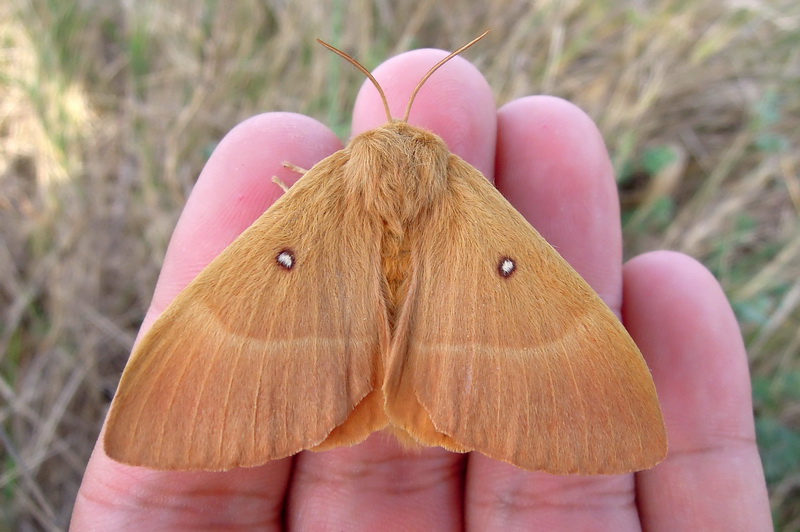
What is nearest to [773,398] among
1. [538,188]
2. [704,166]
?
[704,166]

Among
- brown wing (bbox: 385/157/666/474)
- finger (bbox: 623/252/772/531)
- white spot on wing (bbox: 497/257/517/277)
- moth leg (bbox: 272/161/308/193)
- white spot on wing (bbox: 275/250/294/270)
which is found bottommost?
finger (bbox: 623/252/772/531)

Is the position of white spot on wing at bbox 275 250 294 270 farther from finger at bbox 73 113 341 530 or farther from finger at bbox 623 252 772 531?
finger at bbox 623 252 772 531

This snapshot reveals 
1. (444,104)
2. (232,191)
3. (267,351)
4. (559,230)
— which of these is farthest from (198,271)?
(559,230)

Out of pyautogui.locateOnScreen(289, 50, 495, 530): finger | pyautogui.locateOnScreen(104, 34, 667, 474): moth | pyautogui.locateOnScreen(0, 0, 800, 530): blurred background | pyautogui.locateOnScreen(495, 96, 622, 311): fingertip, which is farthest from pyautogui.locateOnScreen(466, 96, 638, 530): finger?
pyautogui.locateOnScreen(0, 0, 800, 530): blurred background

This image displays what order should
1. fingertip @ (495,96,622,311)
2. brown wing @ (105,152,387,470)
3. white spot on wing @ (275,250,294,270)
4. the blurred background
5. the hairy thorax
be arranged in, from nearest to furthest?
brown wing @ (105,152,387,470) → white spot on wing @ (275,250,294,270) → the hairy thorax → fingertip @ (495,96,622,311) → the blurred background

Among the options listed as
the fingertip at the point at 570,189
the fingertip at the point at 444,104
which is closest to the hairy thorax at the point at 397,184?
the fingertip at the point at 444,104

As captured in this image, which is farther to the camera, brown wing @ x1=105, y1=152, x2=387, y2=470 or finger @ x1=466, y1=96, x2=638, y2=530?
finger @ x1=466, y1=96, x2=638, y2=530

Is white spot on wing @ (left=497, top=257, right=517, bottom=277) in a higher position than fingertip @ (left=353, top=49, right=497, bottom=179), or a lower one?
lower

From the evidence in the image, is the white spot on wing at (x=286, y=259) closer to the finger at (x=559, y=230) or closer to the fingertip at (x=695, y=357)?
the finger at (x=559, y=230)
